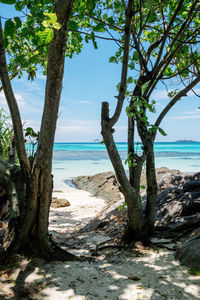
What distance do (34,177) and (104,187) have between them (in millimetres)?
9963

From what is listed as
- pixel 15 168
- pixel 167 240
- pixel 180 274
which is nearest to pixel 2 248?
pixel 15 168

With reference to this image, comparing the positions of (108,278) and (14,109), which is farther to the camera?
(14,109)

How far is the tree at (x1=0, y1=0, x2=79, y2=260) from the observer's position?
294cm

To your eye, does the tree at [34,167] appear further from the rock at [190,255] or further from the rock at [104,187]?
the rock at [104,187]

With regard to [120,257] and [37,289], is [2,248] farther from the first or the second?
[120,257]

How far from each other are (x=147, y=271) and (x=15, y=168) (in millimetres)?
2323

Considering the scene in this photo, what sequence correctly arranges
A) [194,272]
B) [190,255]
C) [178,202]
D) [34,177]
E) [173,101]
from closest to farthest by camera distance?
[194,272]
[190,255]
[34,177]
[173,101]
[178,202]

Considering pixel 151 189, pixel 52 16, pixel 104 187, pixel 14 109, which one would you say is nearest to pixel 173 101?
pixel 151 189

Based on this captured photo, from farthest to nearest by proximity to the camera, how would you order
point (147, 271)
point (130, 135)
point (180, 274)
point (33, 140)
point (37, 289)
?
A: point (130, 135)
point (33, 140)
point (147, 271)
point (180, 274)
point (37, 289)

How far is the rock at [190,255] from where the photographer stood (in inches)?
116

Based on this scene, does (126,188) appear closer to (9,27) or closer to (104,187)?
(9,27)

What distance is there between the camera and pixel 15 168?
142 inches

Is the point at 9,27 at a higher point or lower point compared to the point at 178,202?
higher

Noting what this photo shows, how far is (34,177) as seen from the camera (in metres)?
3.21
